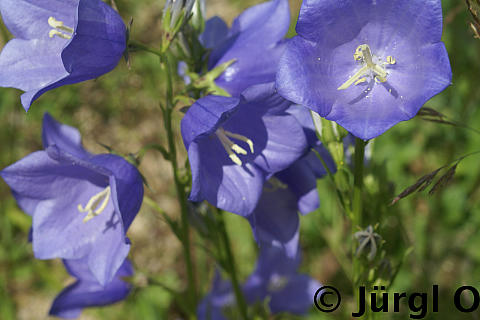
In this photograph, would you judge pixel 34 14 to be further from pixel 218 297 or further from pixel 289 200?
pixel 218 297

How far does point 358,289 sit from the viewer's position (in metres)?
2.22

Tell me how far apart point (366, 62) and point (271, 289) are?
147 centimetres

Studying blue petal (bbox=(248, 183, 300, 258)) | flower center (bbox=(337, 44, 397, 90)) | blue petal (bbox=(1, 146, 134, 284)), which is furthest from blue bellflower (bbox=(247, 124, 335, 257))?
blue petal (bbox=(1, 146, 134, 284))

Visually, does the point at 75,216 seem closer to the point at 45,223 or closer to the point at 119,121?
the point at 45,223

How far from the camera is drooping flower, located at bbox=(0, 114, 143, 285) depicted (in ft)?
7.07

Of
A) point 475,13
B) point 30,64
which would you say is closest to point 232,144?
point 30,64

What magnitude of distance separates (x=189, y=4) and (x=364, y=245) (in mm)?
1125

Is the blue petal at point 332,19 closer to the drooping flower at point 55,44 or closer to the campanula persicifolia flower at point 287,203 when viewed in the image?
the campanula persicifolia flower at point 287,203

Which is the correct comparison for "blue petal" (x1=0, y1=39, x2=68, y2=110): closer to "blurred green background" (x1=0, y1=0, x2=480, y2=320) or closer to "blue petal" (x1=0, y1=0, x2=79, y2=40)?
"blue petal" (x1=0, y1=0, x2=79, y2=40)

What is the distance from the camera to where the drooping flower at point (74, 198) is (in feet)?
7.07

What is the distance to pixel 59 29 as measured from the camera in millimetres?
2234

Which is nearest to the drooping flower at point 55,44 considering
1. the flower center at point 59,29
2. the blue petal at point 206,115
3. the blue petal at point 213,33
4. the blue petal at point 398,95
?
the flower center at point 59,29

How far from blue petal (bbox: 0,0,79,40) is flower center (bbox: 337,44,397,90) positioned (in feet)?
3.70

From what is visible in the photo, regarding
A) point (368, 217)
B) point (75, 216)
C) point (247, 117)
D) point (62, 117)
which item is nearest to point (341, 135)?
point (247, 117)
